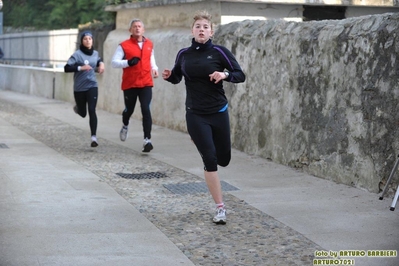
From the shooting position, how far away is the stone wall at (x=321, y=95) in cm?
832

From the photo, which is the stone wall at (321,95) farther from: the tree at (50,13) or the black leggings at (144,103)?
the tree at (50,13)

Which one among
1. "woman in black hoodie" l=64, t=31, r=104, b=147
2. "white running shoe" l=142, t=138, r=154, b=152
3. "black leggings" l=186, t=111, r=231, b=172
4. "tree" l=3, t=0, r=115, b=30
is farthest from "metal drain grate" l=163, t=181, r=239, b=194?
"tree" l=3, t=0, r=115, b=30

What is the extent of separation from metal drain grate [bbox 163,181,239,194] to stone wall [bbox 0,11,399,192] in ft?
3.60

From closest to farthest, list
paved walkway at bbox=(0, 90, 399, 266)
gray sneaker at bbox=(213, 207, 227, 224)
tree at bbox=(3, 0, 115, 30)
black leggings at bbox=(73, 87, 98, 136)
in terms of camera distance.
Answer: paved walkway at bbox=(0, 90, 399, 266) → gray sneaker at bbox=(213, 207, 227, 224) → black leggings at bbox=(73, 87, 98, 136) → tree at bbox=(3, 0, 115, 30)

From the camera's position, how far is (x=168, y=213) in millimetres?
7637

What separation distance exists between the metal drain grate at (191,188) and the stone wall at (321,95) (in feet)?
3.60

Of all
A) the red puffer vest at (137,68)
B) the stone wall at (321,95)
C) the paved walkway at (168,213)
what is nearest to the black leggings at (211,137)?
the paved walkway at (168,213)

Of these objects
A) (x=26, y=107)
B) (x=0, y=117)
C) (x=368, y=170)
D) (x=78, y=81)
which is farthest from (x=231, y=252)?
(x=26, y=107)

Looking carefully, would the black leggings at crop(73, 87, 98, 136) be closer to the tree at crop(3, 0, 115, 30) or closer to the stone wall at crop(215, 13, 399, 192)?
the stone wall at crop(215, 13, 399, 192)

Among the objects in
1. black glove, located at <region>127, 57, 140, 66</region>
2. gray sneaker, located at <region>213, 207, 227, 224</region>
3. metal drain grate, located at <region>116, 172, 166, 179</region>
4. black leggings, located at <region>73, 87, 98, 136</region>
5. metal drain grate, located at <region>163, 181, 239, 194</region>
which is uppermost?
black glove, located at <region>127, 57, 140, 66</region>

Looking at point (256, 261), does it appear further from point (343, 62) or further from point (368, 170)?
point (343, 62)

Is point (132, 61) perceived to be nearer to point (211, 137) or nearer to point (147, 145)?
point (147, 145)

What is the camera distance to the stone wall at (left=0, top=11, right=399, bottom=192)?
27.3ft

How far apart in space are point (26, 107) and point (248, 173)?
37.9 feet
